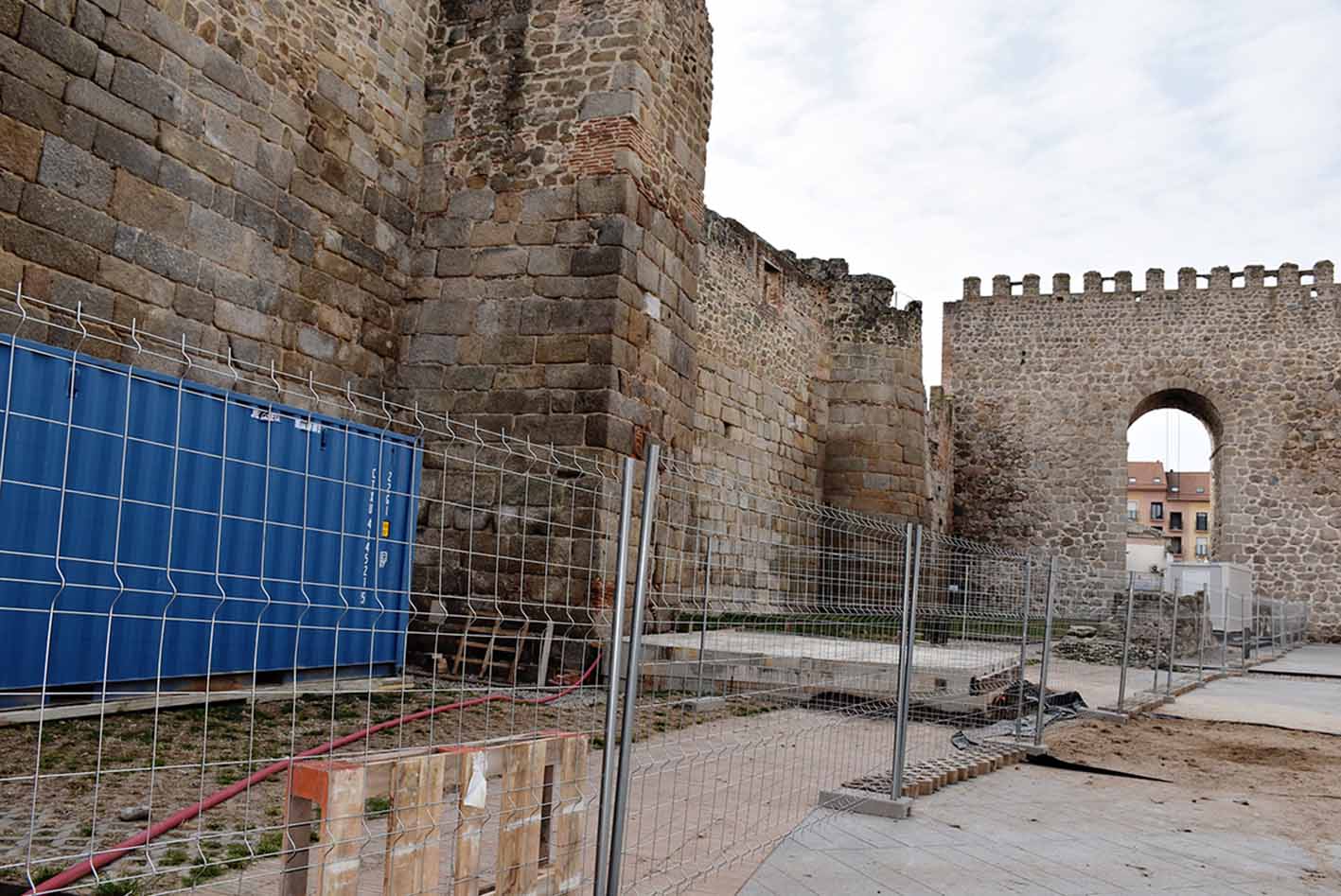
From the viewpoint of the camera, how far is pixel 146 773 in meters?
5.05

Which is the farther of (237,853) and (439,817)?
(237,853)

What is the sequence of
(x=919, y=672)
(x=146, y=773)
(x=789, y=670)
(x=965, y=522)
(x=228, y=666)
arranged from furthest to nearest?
(x=965, y=522) → (x=919, y=672) → (x=789, y=670) → (x=228, y=666) → (x=146, y=773)

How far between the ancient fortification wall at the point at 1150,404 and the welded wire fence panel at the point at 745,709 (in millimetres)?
15872

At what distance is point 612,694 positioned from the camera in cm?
348

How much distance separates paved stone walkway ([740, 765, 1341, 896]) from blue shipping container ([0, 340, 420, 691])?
207 cm

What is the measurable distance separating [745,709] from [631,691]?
5161 mm

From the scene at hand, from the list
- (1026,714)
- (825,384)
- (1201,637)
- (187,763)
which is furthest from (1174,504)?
(187,763)

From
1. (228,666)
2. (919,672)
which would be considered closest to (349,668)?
(228,666)

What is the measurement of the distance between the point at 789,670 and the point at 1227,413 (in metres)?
20.5

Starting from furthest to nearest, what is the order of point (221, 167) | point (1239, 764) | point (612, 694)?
point (221, 167)
point (1239, 764)
point (612, 694)

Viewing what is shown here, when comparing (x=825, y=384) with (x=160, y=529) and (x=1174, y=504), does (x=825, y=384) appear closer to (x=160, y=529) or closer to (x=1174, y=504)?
(x=160, y=529)

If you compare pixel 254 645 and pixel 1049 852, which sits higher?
pixel 254 645

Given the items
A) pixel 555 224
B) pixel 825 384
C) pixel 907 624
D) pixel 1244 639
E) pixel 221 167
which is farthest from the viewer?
pixel 825 384

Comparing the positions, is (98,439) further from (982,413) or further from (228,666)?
(982,413)
